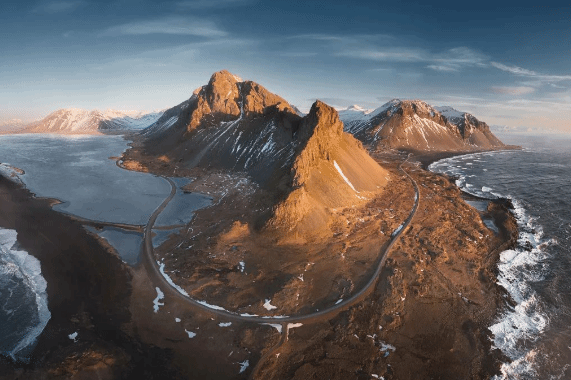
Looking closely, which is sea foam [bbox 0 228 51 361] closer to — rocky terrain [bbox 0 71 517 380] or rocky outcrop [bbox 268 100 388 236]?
rocky terrain [bbox 0 71 517 380]

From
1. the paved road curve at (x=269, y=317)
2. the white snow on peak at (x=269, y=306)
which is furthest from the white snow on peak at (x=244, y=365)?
the white snow on peak at (x=269, y=306)

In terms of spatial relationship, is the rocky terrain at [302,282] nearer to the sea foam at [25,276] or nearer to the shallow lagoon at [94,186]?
the sea foam at [25,276]

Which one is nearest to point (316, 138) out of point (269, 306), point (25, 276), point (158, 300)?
point (269, 306)

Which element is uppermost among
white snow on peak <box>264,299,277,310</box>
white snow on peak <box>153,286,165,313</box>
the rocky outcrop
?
the rocky outcrop

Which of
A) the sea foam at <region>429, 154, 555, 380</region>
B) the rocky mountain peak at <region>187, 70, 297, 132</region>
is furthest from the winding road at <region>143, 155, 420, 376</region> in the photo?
the rocky mountain peak at <region>187, 70, 297, 132</region>

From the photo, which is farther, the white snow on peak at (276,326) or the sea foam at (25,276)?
the white snow on peak at (276,326)

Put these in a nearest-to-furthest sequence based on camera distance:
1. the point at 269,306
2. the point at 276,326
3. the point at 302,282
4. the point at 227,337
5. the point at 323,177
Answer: the point at 227,337 → the point at 276,326 → the point at 269,306 → the point at 302,282 → the point at 323,177

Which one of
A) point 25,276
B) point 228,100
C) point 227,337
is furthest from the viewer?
point 228,100

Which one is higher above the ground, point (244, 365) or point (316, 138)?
point (316, 138)

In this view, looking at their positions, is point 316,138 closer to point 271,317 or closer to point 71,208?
point 271,317

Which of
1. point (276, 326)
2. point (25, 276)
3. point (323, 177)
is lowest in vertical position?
point (25, 276)
